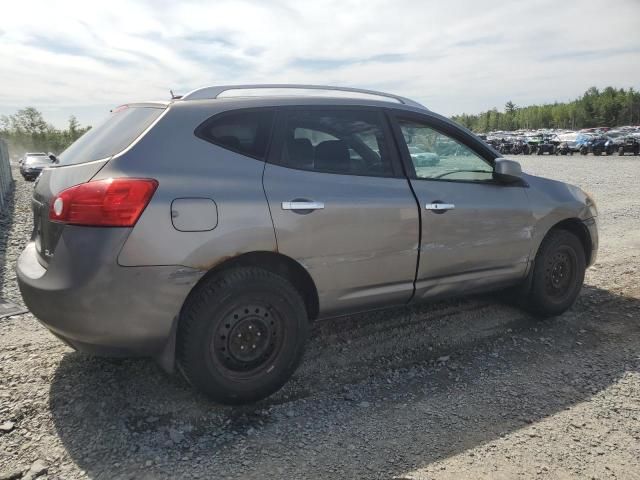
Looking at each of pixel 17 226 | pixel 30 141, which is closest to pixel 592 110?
pixel 30 141

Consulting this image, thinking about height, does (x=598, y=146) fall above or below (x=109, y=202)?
below

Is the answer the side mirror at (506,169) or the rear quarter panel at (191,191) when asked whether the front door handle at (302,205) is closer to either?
the rear quarter panel at (191,191)

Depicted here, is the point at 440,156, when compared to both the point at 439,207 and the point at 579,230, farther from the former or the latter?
the point at 579,230

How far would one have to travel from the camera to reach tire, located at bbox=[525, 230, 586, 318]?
14.2ft

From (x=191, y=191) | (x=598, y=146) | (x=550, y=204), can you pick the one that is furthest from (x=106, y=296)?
(x=598, y=146)

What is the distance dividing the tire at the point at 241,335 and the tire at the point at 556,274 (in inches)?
88.1

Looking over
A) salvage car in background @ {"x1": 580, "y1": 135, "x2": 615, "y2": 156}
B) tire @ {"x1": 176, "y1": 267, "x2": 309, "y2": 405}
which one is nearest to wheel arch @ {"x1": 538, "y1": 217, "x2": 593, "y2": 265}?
tire @ {"x1": 176, "y1": 267, "x2": 309, "y2": 405}

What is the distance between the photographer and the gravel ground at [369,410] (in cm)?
252

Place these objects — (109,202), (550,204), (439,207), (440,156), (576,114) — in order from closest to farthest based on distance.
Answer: (109,202)
(439,207)
(440,156)
(550,204)
(576,114)

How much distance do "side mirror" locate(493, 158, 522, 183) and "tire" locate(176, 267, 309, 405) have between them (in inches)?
74.6

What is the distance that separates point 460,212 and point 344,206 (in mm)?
1002

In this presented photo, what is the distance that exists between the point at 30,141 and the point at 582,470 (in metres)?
92.5

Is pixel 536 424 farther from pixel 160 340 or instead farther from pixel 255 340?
pixel 160 340

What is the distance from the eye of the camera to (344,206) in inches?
125
